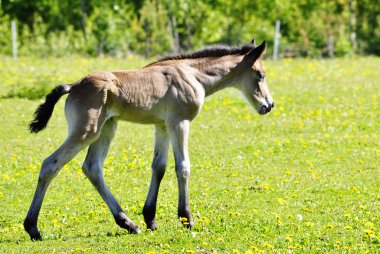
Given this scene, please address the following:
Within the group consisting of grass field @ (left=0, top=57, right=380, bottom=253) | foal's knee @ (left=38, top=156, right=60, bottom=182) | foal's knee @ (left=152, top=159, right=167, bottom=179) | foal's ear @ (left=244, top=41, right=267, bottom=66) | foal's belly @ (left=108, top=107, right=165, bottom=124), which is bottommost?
grass field @ (left=0, top=57, right=380, bottom=253)

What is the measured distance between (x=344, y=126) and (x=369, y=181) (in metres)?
5.53

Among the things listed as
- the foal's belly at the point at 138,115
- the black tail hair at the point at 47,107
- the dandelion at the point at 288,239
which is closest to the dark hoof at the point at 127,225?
the foal's belly at the point at 138,115

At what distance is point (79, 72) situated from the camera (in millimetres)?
24547

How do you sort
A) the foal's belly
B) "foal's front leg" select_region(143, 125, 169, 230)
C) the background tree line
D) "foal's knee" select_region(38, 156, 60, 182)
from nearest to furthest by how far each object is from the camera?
"foal's knee" select_region(38, 156, 60, 182) → the foal's belly → "foal's front leg" select_region(143, 125, 169, 230) → the background tree line

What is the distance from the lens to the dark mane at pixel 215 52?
375 inches

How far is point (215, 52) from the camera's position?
9641 millimetres

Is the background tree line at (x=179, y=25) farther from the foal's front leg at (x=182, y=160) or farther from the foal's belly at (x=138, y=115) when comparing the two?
the foal's front leg at (x=182, y=160)

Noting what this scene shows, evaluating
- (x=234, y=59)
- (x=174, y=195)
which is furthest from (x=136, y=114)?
(x=174, y=195)

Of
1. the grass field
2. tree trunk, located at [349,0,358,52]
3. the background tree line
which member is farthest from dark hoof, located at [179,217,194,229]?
tree trunk, located at [349,0,358,52]

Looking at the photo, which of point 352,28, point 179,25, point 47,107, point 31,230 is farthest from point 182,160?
point 352,28

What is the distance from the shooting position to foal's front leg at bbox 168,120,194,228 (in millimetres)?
8773

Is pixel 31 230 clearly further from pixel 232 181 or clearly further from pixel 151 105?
pixel 232 181

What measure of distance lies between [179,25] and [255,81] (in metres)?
28.8

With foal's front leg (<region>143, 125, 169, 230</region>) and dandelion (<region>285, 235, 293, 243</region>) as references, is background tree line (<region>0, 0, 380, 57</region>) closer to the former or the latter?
foal's front leg (<region>143, 125, 169, 230</region>)
